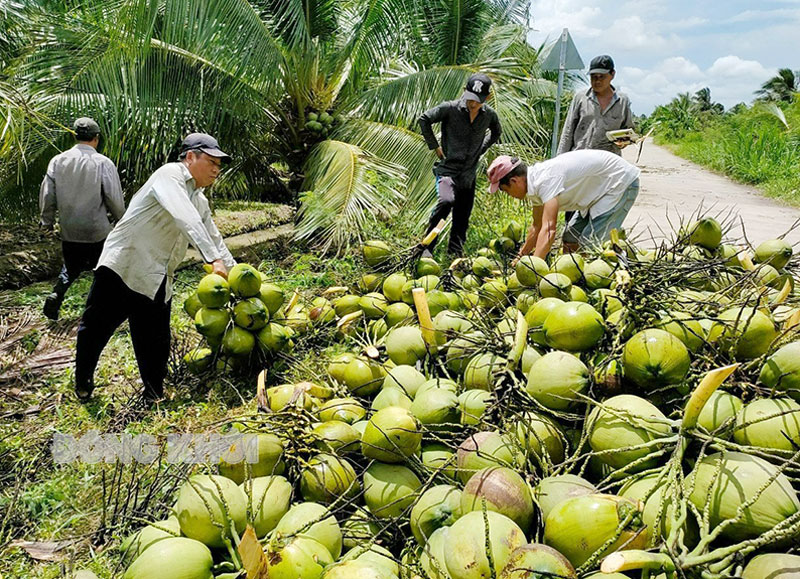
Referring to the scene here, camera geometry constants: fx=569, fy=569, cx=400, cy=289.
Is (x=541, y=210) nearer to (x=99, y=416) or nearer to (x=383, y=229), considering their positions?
(x=383, y=229)

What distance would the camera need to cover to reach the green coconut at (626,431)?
1403mm

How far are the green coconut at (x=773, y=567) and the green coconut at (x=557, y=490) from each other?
0.35 metres

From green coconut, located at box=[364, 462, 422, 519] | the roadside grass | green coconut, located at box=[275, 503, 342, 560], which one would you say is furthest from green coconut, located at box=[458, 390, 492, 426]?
the roadside grass

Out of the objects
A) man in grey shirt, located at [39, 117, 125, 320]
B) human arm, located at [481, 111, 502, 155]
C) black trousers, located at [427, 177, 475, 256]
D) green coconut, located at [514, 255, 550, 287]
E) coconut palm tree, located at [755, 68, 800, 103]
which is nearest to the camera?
green coconut, located at [514, 255, 550, 287]

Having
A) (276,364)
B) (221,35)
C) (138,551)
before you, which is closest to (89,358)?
(276,364)

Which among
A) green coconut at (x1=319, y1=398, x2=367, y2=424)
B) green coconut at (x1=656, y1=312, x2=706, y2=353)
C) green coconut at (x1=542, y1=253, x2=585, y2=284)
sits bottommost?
green coconut at (x1=319, y1=398, x2=367, y2=424)

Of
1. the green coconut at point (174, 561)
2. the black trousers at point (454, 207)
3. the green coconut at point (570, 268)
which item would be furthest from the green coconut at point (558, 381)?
the black trousers at point (454, 207)

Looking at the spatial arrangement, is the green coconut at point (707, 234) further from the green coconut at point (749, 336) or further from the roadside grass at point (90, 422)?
the roadside grass at point (90, 422)

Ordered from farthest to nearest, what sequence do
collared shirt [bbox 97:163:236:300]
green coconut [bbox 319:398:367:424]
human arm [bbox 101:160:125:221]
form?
human arm [bbox 101:160:125:221], collared shirt [bbox 97:163:236:300], green coconut [bbox 319:398:367:424]

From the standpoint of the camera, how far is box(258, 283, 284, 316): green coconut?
325 cm

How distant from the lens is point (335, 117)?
776cm

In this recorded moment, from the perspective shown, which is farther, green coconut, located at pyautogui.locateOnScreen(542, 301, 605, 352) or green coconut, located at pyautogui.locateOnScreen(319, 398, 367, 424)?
green coconut, located at pyautogui.locateOnScreen(319, 398, 367, 424)

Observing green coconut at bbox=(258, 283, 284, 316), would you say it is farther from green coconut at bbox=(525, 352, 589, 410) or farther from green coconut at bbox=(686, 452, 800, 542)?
green coconut at bbox=(686, 452, 800, 542)

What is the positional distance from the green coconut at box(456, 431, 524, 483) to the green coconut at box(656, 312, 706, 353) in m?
0.64
